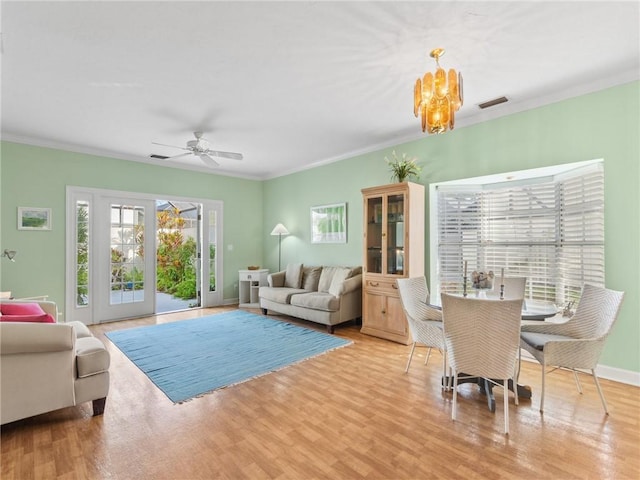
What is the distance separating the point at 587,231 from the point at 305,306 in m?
3.49

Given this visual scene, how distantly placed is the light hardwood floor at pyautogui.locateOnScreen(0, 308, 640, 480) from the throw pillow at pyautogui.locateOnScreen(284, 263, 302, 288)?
2.90 m

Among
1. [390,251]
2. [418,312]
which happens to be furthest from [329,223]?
[418,312]

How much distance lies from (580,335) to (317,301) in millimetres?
2970

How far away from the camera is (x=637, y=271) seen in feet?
9.17

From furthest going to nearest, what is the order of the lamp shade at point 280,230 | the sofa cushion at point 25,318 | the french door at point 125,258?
the lamp shade at point 280,230, the french door at point 125,258, the sofa cushion at point 25,318

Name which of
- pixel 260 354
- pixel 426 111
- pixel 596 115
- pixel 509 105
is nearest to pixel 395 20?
pixel 426 111

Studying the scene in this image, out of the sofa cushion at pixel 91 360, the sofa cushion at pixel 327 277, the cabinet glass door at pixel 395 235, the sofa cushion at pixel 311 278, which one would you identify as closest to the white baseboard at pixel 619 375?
the cabinet glass door at pixel 395 235

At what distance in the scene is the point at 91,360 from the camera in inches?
90.4

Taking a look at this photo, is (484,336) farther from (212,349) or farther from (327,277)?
(327,277)

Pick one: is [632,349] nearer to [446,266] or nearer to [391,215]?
[446,266]

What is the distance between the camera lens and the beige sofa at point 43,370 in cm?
201

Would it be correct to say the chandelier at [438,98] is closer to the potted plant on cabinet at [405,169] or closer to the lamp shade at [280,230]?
the potted plant on cabinet at [405,169]

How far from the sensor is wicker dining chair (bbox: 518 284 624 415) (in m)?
2.30

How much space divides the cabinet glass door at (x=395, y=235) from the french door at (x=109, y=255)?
3.94 meters
